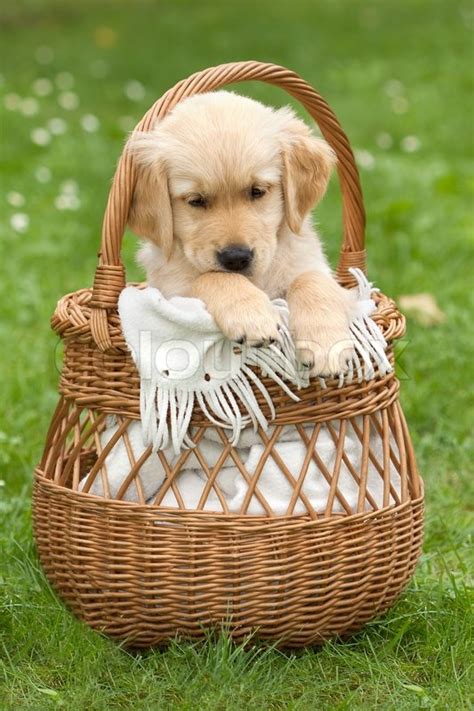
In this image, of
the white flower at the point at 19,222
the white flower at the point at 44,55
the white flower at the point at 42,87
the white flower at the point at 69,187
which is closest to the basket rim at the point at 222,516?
the white flower at the point at 19,222

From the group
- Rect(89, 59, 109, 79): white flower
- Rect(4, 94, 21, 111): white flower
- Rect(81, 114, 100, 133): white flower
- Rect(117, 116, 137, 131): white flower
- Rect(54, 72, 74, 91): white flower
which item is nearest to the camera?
Rect(81, 114, 100, 133): white flower

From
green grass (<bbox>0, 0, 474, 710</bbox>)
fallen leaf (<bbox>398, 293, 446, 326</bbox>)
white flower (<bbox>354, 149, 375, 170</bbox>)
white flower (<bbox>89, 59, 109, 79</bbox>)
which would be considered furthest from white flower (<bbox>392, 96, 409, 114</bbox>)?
fallen leaf (<bbox>398, 293, 446, 326</bbox>)

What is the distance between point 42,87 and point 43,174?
3172mm

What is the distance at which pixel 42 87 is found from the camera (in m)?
10.0

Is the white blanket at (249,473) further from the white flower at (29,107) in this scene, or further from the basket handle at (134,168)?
the white flower at (29,107)

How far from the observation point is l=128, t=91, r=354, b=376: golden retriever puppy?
286cm

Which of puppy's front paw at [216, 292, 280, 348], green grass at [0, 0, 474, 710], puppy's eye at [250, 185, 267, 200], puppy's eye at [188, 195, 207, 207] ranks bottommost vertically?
green grass at [0, 0, 474, 710]

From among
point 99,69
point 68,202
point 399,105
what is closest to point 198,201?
point 68,202

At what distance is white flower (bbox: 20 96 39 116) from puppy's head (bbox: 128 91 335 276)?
5.77 m

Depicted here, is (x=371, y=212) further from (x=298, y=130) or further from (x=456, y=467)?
(x=298, y=130)

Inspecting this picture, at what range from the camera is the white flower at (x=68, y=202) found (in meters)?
6.39

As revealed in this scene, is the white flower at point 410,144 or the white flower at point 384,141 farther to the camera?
the white flower at point 384,141

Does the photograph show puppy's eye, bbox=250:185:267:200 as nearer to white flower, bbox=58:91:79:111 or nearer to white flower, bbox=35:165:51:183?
white flower, bbox=35:165:51:183

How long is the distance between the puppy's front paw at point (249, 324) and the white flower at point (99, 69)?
29.7 feet
